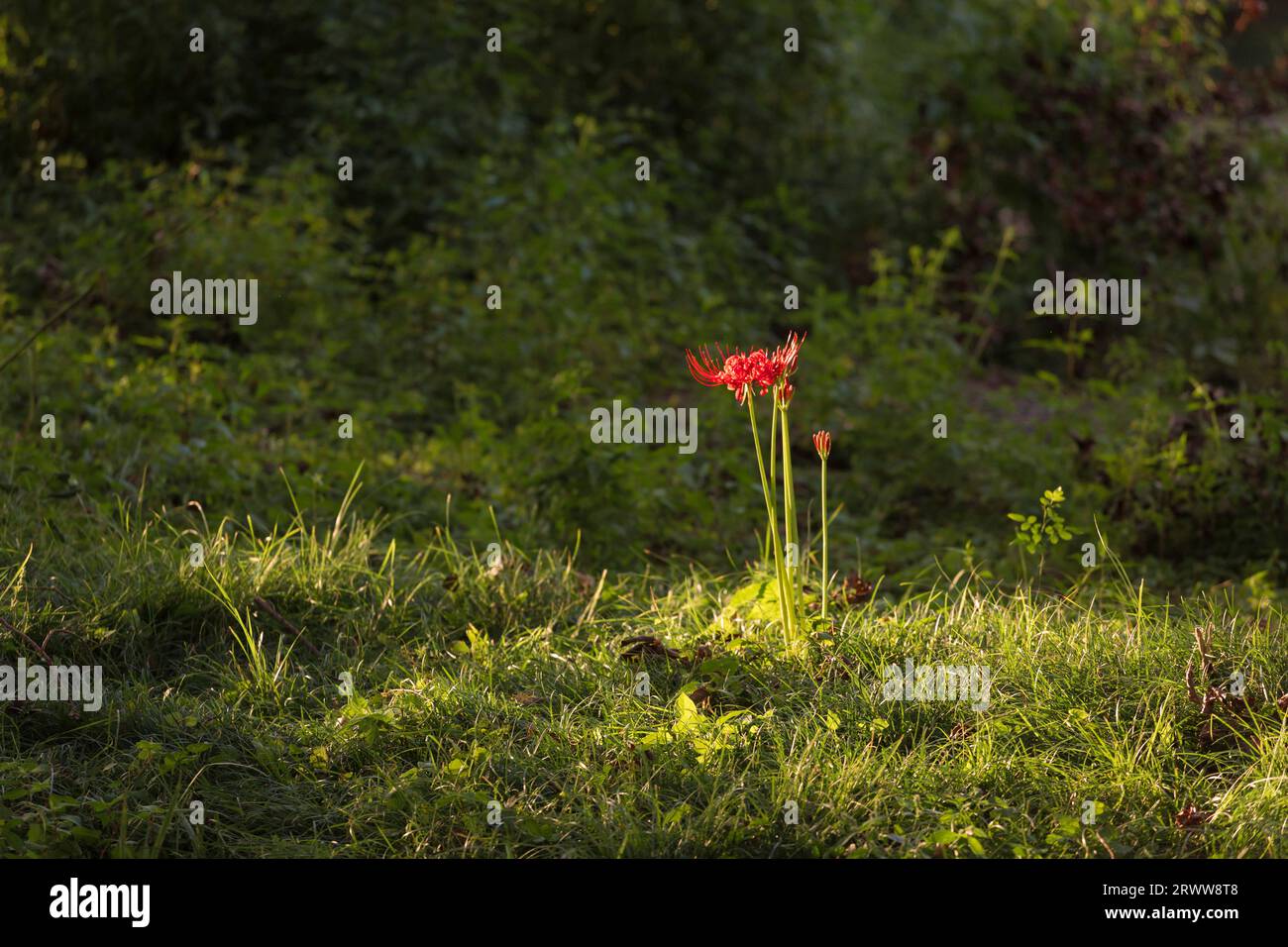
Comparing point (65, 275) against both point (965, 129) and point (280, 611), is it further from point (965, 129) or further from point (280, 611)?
point (965, 129)

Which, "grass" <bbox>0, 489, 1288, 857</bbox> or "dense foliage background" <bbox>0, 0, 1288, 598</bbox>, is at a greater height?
"dense foliage background" <bbox>0, 0, 1288, 598</bbox>

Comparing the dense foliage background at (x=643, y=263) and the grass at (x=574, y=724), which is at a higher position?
the dense foliage background at (x=643, y=263)

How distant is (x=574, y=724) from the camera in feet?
12.1

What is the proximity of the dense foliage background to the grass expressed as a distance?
0.74 meters

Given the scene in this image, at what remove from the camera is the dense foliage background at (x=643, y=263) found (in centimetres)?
580

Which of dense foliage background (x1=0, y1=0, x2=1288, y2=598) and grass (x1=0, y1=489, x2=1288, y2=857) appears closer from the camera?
grass (x1=0, y1=489, x2=1288, y2=857)

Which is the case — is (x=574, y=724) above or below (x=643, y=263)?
below

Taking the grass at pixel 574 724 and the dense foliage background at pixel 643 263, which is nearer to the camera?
the grass at pixel 574 724

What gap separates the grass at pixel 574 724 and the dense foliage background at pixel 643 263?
2.44 feet

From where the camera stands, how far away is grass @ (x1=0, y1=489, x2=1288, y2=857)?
325cm

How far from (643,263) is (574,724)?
4.96 meters

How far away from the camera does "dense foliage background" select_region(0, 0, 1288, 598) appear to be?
5.80 meters

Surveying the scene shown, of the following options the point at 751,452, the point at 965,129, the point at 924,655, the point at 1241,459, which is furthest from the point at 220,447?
the point at 965,129
